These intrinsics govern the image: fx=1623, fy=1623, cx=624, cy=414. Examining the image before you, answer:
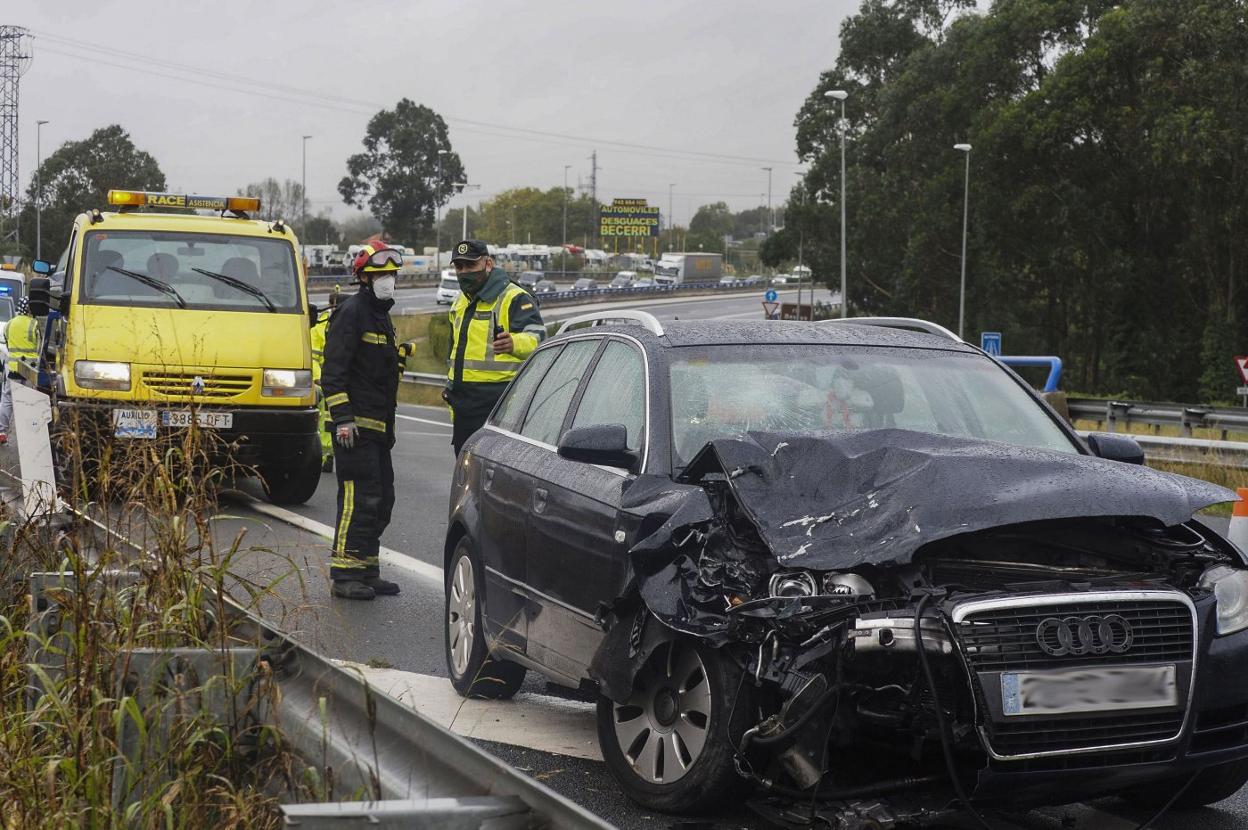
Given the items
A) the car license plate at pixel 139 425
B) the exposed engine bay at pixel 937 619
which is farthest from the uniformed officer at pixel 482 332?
the exposed engine bay at pixel 937 619

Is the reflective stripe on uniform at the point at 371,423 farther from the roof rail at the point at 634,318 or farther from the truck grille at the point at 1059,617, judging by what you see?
the truck grille at the point at 1059,617

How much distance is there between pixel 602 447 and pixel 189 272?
8.82 meters

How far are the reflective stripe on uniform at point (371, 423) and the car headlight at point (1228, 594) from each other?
564 centimetres

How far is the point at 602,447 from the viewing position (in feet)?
17.5

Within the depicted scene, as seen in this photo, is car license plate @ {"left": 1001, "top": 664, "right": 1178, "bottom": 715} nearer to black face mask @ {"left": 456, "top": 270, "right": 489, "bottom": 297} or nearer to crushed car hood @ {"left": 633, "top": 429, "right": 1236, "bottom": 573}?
crushed car hood @ {"left": 633, "top": 429, "right": 1236, "bottom": 573}

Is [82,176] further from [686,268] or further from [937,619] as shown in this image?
[937,619]

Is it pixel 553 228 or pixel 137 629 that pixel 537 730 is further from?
pixel 553 228

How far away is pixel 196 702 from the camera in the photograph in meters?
4.04

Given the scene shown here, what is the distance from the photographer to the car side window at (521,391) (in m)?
6.88

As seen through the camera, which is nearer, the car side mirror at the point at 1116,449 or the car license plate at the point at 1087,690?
the car license plate at the point at 1087,690

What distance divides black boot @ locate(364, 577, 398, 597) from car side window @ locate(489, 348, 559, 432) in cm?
232

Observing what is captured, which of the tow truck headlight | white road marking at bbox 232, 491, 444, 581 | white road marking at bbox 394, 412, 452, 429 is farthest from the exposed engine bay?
white road marking at bbox 394, 412, 452, 429

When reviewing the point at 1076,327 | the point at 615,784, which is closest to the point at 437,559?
the point at 615,784

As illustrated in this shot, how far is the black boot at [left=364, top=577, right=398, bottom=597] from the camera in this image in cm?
927
